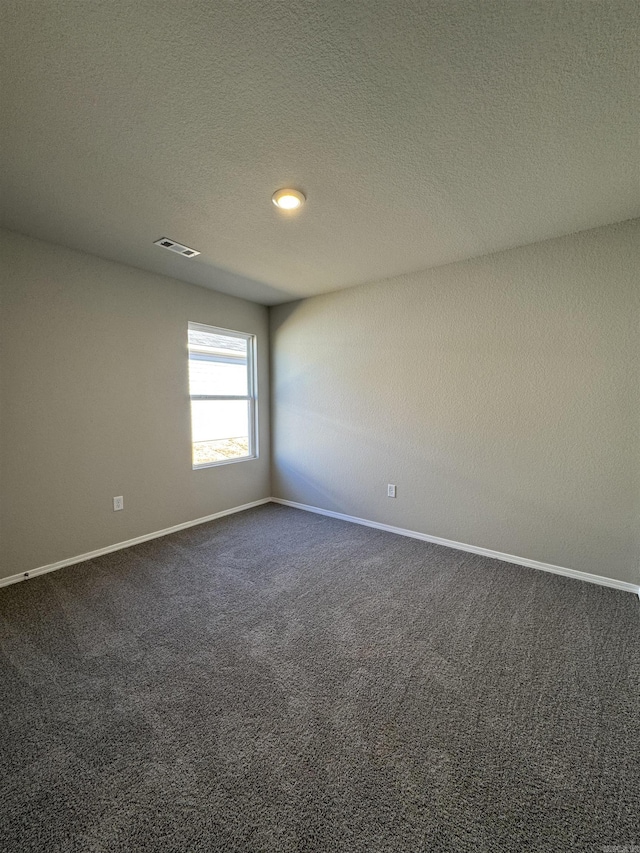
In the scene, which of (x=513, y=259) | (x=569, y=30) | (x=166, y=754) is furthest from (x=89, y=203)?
(x=513, y=259)

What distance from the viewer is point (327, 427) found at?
3.91m

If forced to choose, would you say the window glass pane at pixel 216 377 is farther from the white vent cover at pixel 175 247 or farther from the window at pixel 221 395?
the white vent cover at pixel 175 247

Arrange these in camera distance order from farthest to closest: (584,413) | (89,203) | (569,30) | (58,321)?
(58,321)
(584,413)
(89,203)
(569,30)

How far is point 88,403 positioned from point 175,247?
1448 mm

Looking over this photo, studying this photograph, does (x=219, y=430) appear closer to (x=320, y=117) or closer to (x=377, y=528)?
(x=377, y=528)

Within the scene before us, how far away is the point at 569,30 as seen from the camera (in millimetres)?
1160

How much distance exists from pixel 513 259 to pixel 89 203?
299 centimetres

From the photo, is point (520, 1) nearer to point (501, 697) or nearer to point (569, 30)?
point (569, 30)

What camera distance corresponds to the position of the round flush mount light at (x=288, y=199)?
1.99 metres

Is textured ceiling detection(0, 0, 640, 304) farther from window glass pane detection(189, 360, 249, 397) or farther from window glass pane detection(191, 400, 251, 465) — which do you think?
window glass pane detection(191, 400, 251, 465)

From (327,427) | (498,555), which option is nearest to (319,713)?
(498,555)

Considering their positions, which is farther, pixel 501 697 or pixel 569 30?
pixel 501 697

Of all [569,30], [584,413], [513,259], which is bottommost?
[584,413]

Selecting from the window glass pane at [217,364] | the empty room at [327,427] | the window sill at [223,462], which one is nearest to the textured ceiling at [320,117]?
the empty room at [327,427]
